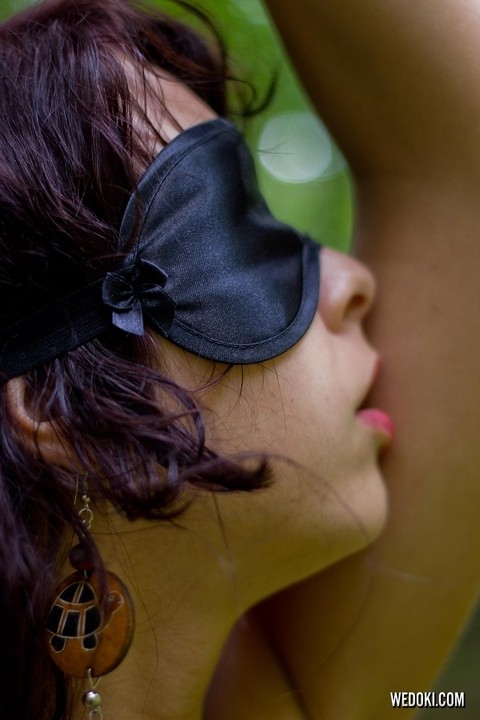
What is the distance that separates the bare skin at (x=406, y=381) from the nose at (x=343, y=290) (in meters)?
0.03

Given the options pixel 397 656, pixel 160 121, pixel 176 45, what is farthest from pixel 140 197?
pixel 397 656

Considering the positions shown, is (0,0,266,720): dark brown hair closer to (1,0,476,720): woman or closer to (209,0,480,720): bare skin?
(1,0,476,720): woman

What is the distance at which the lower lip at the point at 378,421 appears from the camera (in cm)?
85

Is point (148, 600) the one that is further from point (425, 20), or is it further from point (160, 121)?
point (425, 20)

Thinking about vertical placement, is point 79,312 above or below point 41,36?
below

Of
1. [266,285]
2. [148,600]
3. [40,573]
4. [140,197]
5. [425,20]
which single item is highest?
[425,20]

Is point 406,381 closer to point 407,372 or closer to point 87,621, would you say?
point 407,372

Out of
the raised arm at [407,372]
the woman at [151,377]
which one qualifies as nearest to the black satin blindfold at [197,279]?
the woman at [151,377]

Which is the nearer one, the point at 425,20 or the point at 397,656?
the point at 425,20

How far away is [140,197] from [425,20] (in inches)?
14.3

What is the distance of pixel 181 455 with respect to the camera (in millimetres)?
654

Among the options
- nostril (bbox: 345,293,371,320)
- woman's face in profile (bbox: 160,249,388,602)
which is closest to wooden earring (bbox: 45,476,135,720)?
woman's face in profile (bbox: 160,249,388,602)

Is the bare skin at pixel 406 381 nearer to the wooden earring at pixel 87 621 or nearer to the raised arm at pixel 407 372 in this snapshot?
the raised arm at pixel 407 372

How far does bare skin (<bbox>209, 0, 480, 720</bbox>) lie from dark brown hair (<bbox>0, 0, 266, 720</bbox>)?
0.86 feet
